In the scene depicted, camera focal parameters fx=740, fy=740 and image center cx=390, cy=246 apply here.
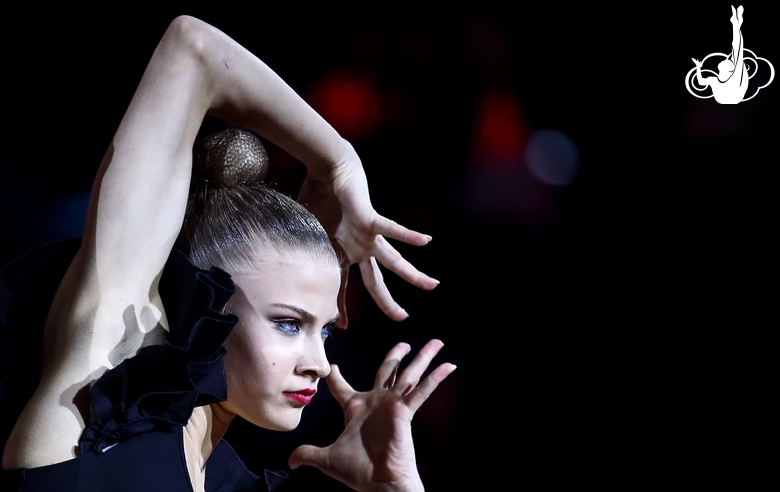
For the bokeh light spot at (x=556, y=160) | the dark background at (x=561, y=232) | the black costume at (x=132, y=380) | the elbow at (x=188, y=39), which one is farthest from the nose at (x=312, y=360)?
the bokeh light spot at (x=556, y=160)

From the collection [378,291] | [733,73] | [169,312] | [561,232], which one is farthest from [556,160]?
[169,312]

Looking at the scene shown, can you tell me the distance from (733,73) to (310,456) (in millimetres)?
1556

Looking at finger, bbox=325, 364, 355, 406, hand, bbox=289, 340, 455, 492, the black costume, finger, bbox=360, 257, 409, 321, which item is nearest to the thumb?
hand, bbox=289, 340, 455, 492

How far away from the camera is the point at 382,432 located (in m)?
1.38

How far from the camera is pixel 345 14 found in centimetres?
207

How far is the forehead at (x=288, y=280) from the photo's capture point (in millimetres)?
1096

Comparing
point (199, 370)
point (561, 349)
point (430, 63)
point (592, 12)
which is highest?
point (592, 12)

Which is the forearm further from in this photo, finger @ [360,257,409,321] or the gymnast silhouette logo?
the gymnast silhouette logo

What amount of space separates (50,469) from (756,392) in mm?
1807

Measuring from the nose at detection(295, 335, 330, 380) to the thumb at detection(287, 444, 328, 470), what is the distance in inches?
14.3

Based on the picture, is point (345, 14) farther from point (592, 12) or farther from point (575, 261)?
point (575, 261)

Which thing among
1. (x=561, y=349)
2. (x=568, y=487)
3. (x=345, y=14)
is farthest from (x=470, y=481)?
(x=345, y=14)

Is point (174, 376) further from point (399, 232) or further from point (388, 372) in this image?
point (388, 372)

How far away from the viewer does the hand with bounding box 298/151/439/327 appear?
4.21ft
